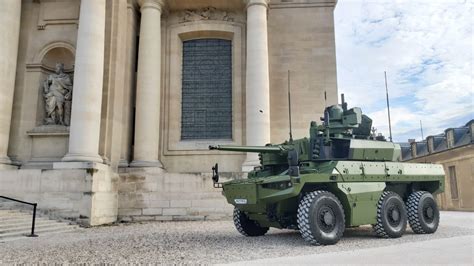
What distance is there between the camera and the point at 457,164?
25609 mm

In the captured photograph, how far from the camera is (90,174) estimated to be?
12.2m

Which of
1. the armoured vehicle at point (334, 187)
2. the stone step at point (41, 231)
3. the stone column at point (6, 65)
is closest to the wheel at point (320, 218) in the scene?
the armoured vehicle at point (334, 187)

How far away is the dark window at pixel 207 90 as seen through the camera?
57.5 ft

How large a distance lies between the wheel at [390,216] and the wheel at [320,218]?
1.21m

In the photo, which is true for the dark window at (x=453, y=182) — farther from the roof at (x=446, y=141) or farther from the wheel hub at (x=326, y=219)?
the wheel hub at (x=326, y=219)

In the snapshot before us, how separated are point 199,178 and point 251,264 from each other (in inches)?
348

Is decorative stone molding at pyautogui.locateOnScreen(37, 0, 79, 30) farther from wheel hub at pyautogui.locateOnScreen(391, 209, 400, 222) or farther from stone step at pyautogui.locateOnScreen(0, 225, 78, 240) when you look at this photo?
wheel hub at pyautogui.locateOnScreen(391, 209, 400, 222)

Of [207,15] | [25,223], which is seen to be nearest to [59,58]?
[207,15]

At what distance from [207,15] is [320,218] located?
12934 mm

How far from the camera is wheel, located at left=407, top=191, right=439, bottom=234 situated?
364 inches

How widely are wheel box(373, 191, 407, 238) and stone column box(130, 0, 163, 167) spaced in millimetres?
9056

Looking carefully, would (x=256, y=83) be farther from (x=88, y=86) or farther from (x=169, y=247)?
(x=169, y=247)

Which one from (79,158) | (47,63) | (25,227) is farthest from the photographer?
(47,63)

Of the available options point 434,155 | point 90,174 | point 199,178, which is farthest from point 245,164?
point 434,155
